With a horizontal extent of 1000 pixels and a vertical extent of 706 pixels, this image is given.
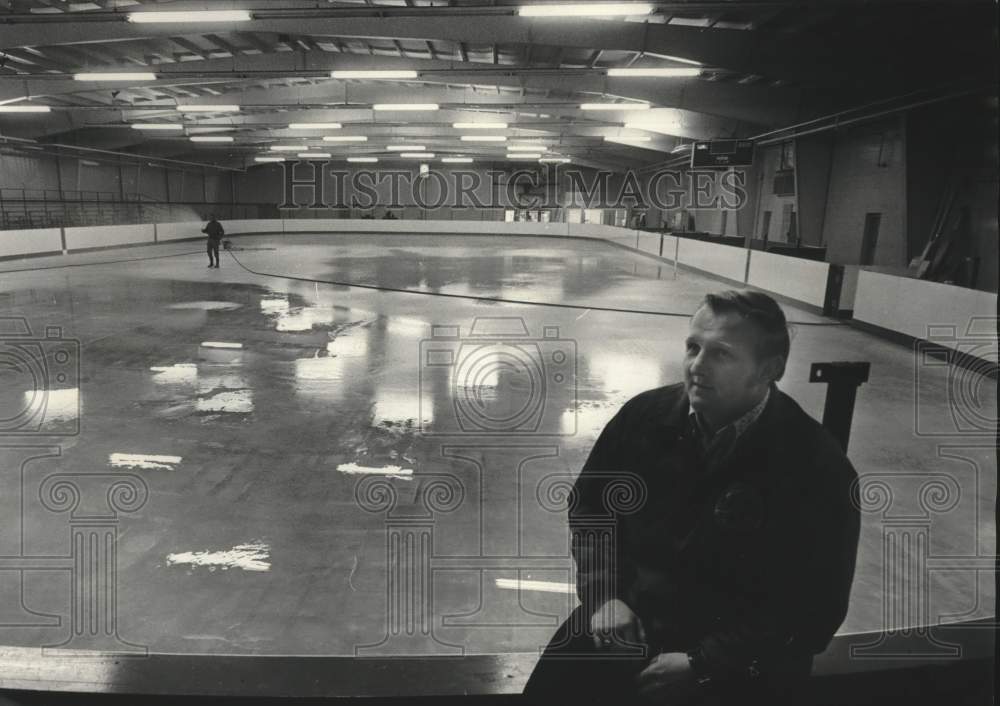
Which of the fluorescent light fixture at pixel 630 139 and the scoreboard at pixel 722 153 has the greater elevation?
the fluorescent light fixture at pixel 630 139

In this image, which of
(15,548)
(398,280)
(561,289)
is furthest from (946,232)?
(15,548)

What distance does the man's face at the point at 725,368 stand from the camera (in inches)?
62.7

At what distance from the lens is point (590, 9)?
425 inches

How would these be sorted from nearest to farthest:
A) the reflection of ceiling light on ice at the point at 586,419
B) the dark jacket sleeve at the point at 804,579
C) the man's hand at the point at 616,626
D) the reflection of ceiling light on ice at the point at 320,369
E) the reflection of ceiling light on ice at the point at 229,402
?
1. the dark jacket sleeve at the point at 804,579
2. the man's hand at the point at 616,626
3. the reflection of ceiling light on ice at the point at 586,419
4. the reflection of ceiling light on ice at the point at 229,402
5. the reflection of ceiling light on ice at the point at 320,369

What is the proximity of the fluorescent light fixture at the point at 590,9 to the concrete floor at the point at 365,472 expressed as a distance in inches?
213

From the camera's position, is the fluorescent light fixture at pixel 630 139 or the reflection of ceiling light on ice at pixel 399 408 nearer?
the reflection of ceiling light on ice at pixel 399 408

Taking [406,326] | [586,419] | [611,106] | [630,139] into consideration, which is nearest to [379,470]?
[586,419]

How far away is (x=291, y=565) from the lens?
3998mm

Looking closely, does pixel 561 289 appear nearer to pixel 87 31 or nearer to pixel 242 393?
pixel 242 393

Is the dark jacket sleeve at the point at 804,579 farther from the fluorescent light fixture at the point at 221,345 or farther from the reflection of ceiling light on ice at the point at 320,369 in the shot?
the fluorescent light fixture at the point at 221,345

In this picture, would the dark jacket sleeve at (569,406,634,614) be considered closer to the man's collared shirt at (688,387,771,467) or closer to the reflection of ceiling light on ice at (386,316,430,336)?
the man's collared shirt at (688,387,771,467)

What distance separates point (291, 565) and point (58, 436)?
12.0 feet

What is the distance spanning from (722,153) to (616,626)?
2211 centimetres

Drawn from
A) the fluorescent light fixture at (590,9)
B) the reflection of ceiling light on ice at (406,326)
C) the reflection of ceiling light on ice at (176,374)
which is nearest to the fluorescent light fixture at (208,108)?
the reflection of ceiling light on ice at (406,326)
